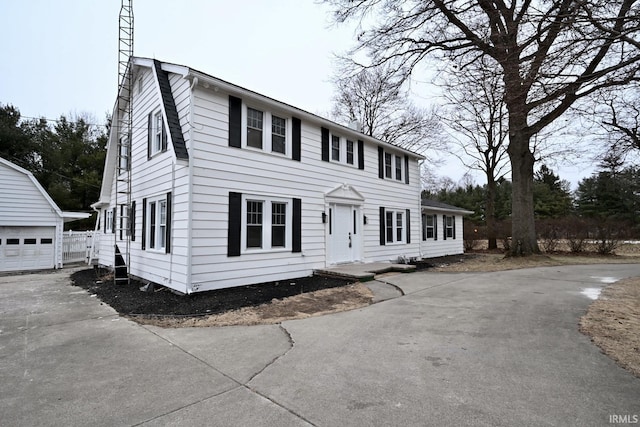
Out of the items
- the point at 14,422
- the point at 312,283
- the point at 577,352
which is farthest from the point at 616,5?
the point at 14,422

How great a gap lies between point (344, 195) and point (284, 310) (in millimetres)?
5748

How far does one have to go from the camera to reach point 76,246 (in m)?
17.2

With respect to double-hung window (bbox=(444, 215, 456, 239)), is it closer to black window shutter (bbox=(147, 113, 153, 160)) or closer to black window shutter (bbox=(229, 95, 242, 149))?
black window shutter (bbox=(229, 95, 242, 149))

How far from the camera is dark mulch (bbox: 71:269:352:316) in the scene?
6406 millimetres

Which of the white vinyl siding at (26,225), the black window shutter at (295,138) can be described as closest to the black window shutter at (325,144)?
the black window shutter at (295,138)

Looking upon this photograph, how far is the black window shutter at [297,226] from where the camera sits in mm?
9421

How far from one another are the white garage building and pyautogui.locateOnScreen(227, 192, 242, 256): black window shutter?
11615mm

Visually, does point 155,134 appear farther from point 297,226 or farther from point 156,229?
point 297,226

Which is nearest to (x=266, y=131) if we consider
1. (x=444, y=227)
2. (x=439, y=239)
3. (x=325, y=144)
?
(x=325, y=144)

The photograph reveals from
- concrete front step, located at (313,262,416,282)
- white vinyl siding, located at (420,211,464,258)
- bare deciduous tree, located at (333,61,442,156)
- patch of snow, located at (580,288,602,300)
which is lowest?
patch of snow, located at (580,288,602,300)

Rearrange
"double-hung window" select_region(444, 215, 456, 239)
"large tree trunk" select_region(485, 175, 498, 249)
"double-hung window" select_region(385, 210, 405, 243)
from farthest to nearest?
"large tree trunk" select_region(485, 175, 498, 249) < "double-hung window" select_region(444, 215, 456, 239) < "double-hung window" select_region(385, 210, 405, 243)

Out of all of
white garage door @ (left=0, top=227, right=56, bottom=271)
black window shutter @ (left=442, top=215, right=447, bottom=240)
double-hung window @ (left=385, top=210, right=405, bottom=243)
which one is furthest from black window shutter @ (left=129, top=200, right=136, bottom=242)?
black window shutter @ (left=442, top=215, right=447, bottom=240)

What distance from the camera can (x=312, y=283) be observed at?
892 cm

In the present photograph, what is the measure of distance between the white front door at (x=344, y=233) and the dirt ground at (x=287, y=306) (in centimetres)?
160
